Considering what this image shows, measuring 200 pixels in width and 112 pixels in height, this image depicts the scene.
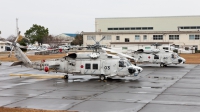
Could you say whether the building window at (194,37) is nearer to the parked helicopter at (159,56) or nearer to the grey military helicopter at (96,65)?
the parked helicopter at (159,56)

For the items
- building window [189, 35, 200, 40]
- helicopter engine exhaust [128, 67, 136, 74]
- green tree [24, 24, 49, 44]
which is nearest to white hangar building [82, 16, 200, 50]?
building window [189, 35, 200, 40]

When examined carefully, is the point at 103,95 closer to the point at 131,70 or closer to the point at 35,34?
the point at 131,70

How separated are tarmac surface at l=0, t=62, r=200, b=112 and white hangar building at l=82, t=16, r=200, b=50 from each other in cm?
4549

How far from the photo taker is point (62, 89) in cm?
2105

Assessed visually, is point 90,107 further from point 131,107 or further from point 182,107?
point 182,107

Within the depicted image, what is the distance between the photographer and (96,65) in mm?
25094

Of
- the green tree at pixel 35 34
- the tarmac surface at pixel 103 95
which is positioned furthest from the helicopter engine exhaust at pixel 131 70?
the green tree at pixel 35 34

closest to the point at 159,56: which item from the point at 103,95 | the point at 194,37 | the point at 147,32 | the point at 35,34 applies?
the point at 103,95

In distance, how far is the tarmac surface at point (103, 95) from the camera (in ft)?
50.0

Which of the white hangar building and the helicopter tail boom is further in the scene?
the white hangar building

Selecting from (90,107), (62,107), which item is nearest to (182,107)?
(90,107)

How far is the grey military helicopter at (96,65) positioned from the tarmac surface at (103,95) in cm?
73

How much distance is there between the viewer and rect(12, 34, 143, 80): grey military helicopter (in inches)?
969

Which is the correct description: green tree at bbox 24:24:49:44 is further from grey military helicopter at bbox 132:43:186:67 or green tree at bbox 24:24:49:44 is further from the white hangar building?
grey military helicopter at bbox 132:43:186:67
